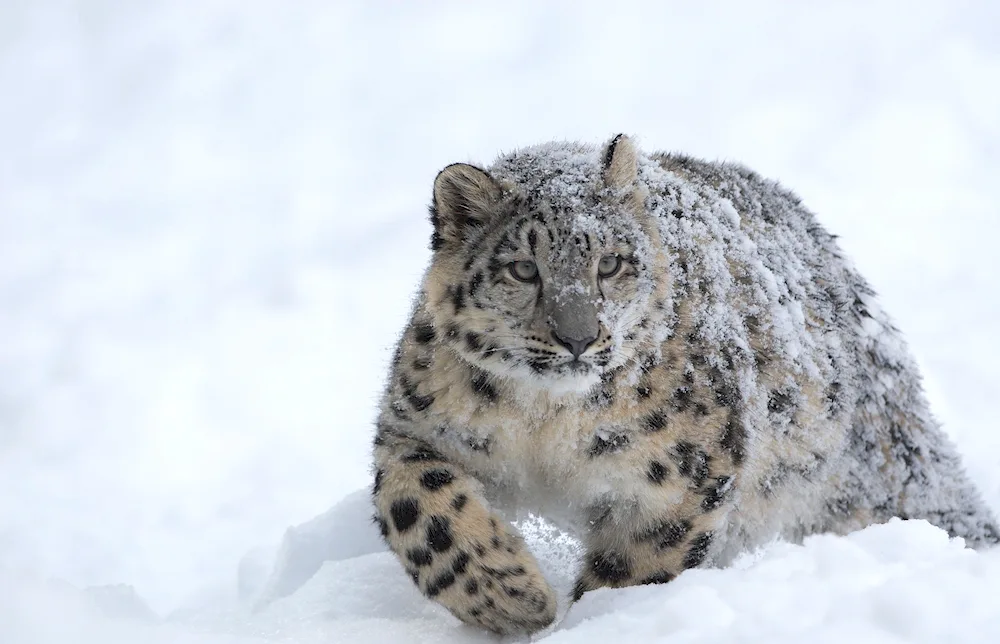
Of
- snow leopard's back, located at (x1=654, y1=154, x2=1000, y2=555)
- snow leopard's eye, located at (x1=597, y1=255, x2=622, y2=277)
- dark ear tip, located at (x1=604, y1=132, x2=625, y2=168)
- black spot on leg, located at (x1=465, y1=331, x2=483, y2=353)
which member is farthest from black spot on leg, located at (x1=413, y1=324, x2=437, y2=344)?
snow leopard's back, located at (x1=654, y1=154, x2=1000, y2=555)

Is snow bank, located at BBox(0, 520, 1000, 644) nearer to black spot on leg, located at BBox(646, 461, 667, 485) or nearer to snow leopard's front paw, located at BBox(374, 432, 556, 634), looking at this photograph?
snow leopard's front paw, located at BBox(374, 432, 556, 634)

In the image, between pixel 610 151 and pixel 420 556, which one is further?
pixel 610 151

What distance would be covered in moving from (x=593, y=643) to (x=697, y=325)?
68.9 inches

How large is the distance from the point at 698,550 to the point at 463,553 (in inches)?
40.8

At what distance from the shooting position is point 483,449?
4.91 metres

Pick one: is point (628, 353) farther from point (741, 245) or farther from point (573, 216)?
point (741, 245)

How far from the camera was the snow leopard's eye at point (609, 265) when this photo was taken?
4621mm

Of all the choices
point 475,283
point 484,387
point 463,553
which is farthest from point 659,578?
point 475,283

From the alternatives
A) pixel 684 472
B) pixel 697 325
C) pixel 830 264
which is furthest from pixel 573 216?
pixel 830 264

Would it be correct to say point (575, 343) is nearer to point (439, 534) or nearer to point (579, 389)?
point (579, 389)

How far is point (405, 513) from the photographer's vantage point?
484 centimetres

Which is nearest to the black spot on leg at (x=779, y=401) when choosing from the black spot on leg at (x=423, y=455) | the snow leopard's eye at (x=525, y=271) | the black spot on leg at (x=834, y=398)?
the black spot on leg at (x=834, y=398)

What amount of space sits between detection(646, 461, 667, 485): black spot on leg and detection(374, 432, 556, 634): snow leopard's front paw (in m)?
0.60

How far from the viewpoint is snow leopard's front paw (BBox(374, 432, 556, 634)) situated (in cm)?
471
